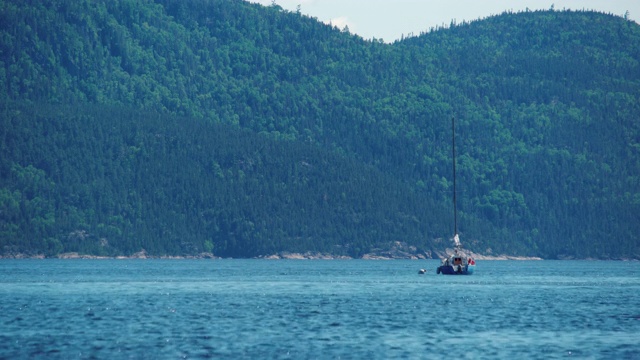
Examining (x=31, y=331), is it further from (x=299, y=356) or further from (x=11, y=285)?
(x=11, y=285)

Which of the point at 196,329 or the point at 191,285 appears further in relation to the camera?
the point at 191,285

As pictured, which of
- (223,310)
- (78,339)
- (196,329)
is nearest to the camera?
(78,339)

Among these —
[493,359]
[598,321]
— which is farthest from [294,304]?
[493,359]

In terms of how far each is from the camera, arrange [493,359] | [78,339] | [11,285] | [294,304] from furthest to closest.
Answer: [11,285]
[294,304]
[78,339]
[493,359]

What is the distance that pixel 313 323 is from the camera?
4240 inches

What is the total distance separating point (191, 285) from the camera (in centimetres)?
18038

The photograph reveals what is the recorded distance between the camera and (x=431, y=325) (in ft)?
351

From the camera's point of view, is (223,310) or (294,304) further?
(294,304)

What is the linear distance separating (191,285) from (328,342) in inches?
3545

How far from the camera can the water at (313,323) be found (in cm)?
8669

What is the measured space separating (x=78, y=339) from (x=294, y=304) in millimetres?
44130

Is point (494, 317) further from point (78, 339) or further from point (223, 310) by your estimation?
point (78, 339)

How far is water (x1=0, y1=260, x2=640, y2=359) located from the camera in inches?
3413

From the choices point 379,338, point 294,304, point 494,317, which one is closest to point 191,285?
point 294,304
